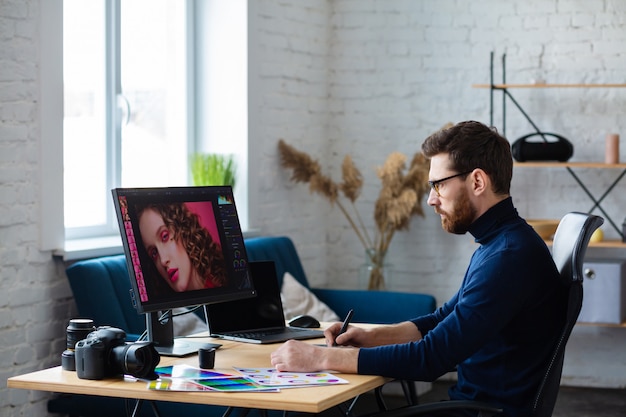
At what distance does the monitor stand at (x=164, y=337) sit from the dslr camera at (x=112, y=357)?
30 cm

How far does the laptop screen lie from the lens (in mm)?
3047

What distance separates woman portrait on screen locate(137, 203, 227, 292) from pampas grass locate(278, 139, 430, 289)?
254cm

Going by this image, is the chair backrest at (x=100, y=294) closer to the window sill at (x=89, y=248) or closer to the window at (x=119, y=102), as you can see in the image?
the window sill at (x=89, y=248)

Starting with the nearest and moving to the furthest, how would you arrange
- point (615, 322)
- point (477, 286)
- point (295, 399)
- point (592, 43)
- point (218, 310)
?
point (295, 399), point (477, 286), point (218, 310), point (615, 322), point (592, 43)

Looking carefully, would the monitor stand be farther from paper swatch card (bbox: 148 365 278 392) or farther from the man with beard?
the man with beard

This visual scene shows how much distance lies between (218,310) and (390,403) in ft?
7.42

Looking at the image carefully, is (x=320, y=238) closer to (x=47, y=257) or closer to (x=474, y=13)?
(x=474, y=13)

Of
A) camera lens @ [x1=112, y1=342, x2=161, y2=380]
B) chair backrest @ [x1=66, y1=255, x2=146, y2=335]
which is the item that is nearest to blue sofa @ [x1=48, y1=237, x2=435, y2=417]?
chair backrest @ [x1=66, y1=255, x2=146, y2=335]

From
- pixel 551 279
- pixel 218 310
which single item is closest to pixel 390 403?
pixel 218 310

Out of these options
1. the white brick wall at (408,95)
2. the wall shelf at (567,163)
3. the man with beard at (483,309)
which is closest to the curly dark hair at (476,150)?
the man with beard at (483,309)

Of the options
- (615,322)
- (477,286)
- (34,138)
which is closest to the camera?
(477,286)

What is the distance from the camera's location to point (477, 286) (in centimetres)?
245

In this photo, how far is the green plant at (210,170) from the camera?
484 cm

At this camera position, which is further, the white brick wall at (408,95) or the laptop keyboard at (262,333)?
the white brick wall at (408,95)
